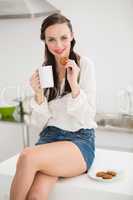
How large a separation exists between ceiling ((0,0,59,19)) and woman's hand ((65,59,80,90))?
70 centimetres

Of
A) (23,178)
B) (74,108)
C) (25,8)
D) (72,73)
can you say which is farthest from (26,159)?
(25,8)

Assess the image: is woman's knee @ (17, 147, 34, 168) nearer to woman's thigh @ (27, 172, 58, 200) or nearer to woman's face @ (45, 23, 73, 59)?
woman's thigh @ (27, 172, 58, 200)

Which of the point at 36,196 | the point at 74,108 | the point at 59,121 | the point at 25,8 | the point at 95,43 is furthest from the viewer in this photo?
the point at 95,43

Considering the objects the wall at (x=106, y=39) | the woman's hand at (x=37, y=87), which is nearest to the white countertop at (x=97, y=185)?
the woman's hand at (x=37, y=87)

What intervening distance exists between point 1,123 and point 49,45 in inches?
35.2

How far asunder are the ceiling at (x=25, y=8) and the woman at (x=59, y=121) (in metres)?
0.56

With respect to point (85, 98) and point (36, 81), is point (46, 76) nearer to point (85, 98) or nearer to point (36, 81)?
point (36, 81)

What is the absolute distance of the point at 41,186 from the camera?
129cm

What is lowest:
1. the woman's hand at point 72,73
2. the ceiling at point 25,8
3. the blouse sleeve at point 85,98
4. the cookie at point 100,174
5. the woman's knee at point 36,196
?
the woman's knee at point 36,196

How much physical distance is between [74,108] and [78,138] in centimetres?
14

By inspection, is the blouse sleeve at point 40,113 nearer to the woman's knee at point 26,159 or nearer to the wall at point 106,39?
the woman's knee at point 26,159

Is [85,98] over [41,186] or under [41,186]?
over

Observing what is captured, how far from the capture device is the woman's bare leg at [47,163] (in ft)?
4.16

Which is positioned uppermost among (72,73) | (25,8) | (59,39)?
(25,8)
